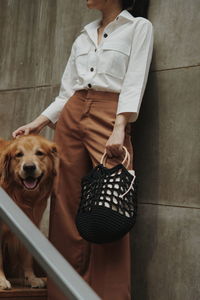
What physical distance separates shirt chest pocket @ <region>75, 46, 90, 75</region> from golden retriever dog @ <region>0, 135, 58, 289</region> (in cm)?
45

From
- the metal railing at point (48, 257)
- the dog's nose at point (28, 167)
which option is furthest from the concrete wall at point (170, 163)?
the metal railing at point (48, 257)

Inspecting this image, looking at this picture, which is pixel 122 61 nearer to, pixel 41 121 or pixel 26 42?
pixel 41 121

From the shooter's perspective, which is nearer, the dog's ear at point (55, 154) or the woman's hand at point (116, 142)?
the woman's hand at point (116, 142)

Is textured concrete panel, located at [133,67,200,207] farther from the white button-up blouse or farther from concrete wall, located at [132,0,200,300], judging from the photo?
the white button-up blouse

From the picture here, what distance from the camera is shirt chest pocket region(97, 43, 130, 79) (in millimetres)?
2701

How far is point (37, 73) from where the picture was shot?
3895 millimetres

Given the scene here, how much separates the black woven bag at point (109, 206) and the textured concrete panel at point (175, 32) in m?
0.80

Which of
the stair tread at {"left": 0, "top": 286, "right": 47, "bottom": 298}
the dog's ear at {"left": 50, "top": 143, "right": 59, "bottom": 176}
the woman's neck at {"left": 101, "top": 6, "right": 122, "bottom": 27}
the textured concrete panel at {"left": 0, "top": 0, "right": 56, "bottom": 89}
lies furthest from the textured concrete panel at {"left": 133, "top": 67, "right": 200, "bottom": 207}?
→ the textured concrete panel at {"left": 0, "top": 0, "right": 56, "bottom": 89}

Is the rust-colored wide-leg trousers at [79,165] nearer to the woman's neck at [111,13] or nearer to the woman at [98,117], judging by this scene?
the woman at [98,117]

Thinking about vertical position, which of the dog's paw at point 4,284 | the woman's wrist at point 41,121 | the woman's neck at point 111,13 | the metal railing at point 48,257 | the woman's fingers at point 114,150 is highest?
the woman's neck at point 111,13

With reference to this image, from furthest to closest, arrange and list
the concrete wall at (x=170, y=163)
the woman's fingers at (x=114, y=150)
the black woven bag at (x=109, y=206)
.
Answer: the concrete wall at (x=170, y=163) < the woman's fingers at (x=114, y=150) < the black woven bag at (x=109, y=206)

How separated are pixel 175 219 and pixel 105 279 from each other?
0.56m

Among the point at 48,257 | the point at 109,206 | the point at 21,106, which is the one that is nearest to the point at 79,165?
the point at 109,206

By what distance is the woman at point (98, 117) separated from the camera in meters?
2.55
